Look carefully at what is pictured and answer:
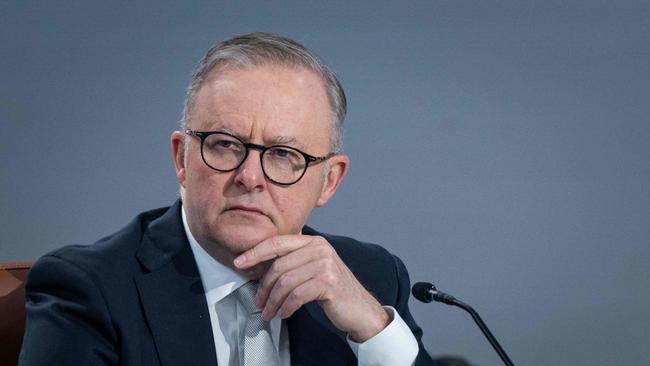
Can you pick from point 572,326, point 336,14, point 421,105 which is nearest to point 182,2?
point 336,14

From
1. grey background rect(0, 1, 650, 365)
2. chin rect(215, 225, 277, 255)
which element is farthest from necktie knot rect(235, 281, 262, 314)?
grey background rect(0, 1, 650, 365)

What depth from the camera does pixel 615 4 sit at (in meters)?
3.52

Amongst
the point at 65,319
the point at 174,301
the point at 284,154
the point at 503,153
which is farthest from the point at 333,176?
the point at 503,153

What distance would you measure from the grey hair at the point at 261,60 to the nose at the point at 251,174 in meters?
0.22

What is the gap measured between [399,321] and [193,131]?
2.21 ft

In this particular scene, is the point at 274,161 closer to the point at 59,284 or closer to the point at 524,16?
the point at 59,284

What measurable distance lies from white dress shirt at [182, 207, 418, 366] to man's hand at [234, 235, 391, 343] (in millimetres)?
28

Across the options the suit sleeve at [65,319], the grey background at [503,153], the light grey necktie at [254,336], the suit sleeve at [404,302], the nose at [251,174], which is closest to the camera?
the suit sleeve at [65,319]

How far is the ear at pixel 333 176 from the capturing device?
212cm

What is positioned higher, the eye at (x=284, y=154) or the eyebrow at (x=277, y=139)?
the eyebrow at (x=277, y=139)

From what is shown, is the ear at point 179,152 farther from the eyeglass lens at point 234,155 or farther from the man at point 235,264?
the eyeglass lens at point 234,155

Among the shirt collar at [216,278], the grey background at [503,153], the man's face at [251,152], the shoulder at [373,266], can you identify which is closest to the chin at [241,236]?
the man's face at [251,152]

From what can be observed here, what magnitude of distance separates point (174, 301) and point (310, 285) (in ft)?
1.01

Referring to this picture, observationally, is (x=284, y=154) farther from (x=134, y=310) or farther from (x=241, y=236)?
(x=134, y=310)
